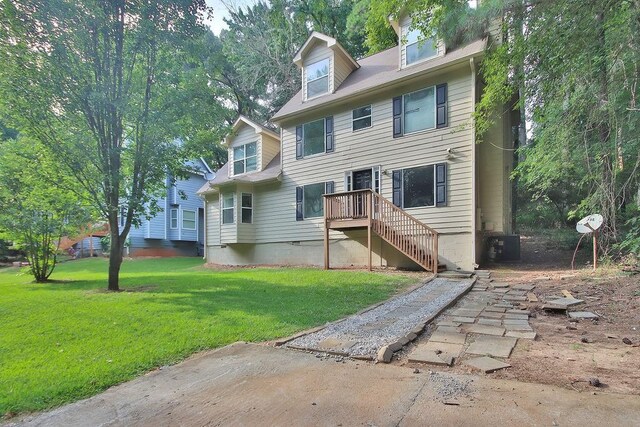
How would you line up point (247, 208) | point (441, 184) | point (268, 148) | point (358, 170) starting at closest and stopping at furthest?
point (441, 184)
point (358, 170)
point (247, 208)
point (268, 148)

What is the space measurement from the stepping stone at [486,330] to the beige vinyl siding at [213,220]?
546 inches

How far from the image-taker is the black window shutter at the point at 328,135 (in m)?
13.3

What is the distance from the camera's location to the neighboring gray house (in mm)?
23438

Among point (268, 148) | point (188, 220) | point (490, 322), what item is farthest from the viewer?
point (188, 220)

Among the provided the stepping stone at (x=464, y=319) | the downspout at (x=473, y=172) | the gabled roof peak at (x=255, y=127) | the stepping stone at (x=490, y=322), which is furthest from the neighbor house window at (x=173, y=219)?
the stepping stone at (x=490, y=322)

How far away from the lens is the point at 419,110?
11422 mm

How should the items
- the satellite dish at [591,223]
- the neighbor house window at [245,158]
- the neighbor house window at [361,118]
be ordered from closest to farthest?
the satellite dish at [591,223], the neighbor house window at [361,118], the neighbor house window at [245,158]

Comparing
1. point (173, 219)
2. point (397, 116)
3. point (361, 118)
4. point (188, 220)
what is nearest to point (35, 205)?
point (361, 118)

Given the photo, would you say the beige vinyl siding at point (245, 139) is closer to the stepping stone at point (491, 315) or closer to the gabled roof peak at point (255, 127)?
the gabled roof peak at point (255, 127)

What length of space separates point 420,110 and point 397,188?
8.45 feet

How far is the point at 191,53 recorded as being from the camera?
29.1 feet

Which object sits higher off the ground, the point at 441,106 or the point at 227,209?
the point at 441,106

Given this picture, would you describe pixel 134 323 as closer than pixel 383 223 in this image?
Yes

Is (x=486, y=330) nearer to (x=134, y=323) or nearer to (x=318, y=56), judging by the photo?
(x=134, y=323)
